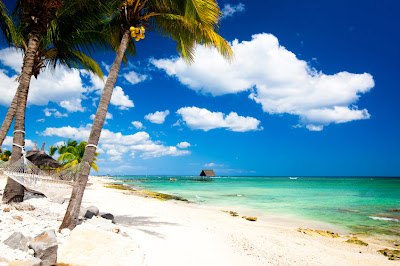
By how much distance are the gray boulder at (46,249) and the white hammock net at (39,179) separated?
1894 mm

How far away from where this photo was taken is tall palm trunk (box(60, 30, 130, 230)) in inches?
172

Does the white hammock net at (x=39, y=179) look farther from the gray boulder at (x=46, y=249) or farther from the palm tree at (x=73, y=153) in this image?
the palm tree at (x=73, y=153)

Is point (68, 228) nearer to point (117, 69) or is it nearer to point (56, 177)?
point (56, 177)

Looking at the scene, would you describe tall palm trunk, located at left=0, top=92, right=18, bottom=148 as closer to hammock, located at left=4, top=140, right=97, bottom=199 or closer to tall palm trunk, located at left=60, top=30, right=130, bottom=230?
hammock, located at left=4, top=140, right=97, bottom=199

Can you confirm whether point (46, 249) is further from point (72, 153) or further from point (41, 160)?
point (72, 153)

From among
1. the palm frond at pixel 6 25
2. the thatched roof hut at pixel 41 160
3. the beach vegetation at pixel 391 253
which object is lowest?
the beach vegetation at pixel 391 253

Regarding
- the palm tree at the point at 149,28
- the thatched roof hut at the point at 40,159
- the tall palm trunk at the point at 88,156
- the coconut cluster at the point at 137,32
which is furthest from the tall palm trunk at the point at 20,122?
the thatched roof hut at the point at 40,159

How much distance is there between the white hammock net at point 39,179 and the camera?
17.5 ft

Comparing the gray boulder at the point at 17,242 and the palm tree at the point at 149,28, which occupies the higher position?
the palm tree at the point at 149,28

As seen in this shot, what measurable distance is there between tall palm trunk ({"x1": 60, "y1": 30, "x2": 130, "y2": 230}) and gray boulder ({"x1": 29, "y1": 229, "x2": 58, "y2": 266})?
3.18 feet

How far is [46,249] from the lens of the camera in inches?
126

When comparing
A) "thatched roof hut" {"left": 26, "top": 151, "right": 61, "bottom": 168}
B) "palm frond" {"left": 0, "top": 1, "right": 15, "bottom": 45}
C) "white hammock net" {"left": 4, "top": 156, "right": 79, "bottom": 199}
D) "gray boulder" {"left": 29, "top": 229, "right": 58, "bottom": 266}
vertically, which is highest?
"palm frond" {"left": 0, "top": 1, "right": 15, "bottom": 45}

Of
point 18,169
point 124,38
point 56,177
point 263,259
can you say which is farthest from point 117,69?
point 263,259

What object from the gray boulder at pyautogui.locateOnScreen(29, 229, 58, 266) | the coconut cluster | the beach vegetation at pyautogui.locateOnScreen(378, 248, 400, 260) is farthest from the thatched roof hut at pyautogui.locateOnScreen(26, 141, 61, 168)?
the beach vegetation at pyautogui.locateOnScreen(378, 248, 400, 260)
